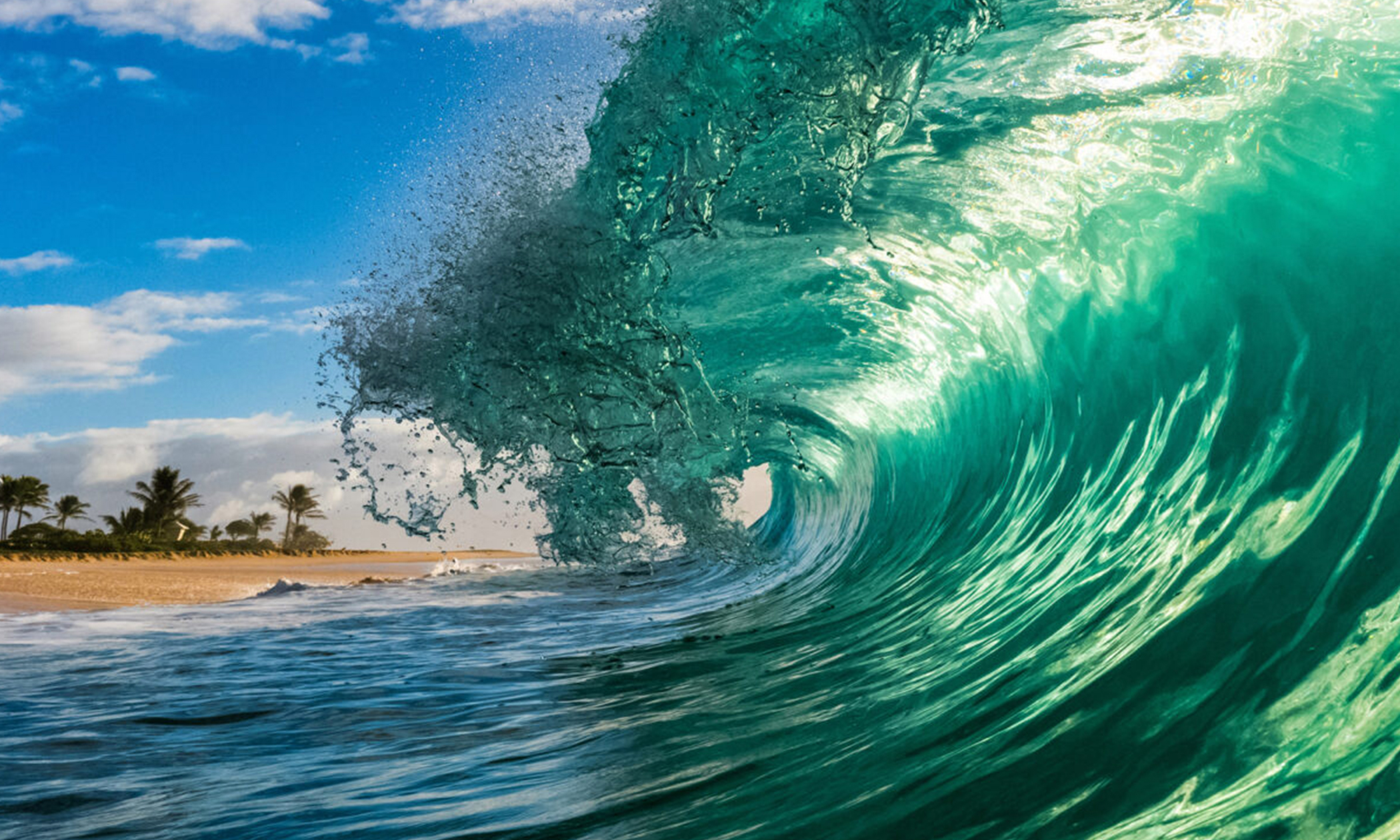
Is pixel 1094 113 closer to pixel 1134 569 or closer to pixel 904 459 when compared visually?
pixel 1134 569

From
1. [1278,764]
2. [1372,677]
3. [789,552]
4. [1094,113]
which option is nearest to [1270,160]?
[1094,113]

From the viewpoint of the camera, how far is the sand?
46.7 ft

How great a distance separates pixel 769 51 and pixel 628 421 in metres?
3.08

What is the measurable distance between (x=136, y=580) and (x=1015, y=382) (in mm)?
19427

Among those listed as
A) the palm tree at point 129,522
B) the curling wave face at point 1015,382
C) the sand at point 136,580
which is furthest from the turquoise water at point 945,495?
the palm tree at point 129,522

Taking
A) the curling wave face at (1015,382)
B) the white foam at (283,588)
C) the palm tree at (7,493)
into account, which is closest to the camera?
the curling wave face at (1015,382)

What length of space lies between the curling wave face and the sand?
9210mm

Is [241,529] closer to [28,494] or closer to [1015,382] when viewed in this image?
[28,494]

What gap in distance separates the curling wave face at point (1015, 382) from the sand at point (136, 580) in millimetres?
9210

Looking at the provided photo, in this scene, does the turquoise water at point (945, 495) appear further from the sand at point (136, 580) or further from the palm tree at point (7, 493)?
the palm tree at point (7, 493)

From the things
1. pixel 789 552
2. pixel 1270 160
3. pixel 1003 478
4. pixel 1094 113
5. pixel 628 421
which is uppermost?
pixel 1094 113

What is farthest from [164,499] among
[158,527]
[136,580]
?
[136,580]

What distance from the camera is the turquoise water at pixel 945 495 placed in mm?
2533

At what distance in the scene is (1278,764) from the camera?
2016 millimetres
